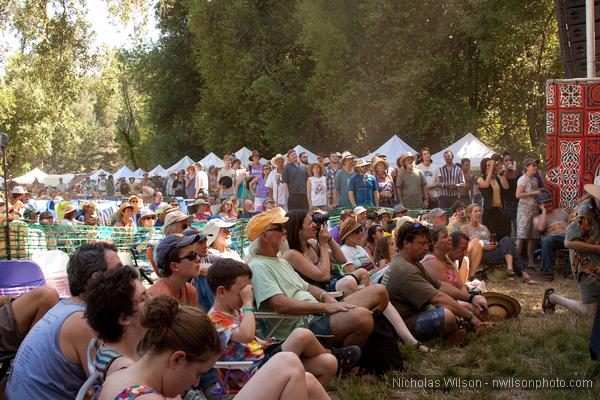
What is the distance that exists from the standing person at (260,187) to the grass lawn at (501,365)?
8.85 meters

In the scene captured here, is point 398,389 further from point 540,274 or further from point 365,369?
point 540,274

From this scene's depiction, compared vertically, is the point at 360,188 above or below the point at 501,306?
above

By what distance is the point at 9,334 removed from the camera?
4.47m

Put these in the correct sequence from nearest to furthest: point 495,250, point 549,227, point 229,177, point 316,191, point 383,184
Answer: point 495,250 → point 549,227 → point 383,184 → point 316,191 → point 229,177

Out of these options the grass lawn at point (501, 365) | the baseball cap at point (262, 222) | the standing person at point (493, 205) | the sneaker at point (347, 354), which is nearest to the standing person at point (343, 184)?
the standing person at point (493, 205)

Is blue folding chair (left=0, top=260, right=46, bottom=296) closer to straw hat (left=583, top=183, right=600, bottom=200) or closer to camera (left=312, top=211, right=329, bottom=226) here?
camera (left=312, top=211, right=329, bottom=226)

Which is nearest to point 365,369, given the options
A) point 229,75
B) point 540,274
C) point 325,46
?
point 540,274

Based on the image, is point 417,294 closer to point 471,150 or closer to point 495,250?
point 495,250

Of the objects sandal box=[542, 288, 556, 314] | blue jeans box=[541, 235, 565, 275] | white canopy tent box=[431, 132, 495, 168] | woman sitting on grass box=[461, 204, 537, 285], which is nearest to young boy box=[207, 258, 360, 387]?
sandal box=[542, 288, 556, 314]

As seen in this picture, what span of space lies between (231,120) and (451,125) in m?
13.6

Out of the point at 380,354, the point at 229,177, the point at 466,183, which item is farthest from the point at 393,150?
the point at 380,354

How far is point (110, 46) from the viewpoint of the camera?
1761cm

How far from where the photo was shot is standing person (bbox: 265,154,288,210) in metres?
15.2

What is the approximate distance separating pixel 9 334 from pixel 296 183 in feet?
35.1
